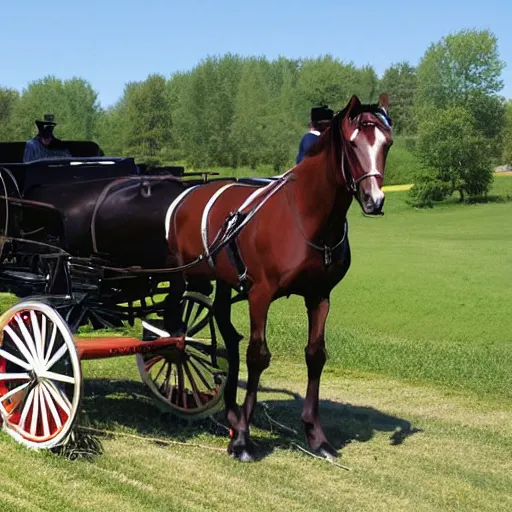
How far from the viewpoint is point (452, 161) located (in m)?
70.2

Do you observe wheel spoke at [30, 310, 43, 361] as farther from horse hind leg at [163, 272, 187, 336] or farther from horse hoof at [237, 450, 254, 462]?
horse hoof at [237, 450, 254, 462]

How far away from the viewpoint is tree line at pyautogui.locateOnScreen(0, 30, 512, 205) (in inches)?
3634

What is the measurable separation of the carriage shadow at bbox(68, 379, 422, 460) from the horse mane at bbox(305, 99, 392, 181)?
2.61m

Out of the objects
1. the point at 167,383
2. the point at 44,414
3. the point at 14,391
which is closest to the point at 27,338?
the point at 14,391

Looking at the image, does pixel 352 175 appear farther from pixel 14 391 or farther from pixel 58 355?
pixel 14 391

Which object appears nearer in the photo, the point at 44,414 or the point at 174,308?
the point at 44,414

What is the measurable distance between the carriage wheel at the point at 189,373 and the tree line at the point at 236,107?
74.1m

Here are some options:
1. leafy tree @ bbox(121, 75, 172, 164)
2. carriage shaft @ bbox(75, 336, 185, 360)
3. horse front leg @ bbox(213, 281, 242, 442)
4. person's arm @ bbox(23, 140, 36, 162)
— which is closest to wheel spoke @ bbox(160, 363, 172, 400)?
horse front leg @ bbox(213, 281, 242, 442)

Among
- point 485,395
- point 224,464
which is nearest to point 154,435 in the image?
point 224,464

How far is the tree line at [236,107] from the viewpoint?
303 ft

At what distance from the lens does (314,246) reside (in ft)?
25.2

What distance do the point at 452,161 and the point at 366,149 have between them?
6498 centimetres

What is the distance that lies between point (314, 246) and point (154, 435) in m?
2.41

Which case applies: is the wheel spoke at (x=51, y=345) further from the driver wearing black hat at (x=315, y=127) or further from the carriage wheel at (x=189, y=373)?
the driver wearing black hat at (x=315, y=127)
